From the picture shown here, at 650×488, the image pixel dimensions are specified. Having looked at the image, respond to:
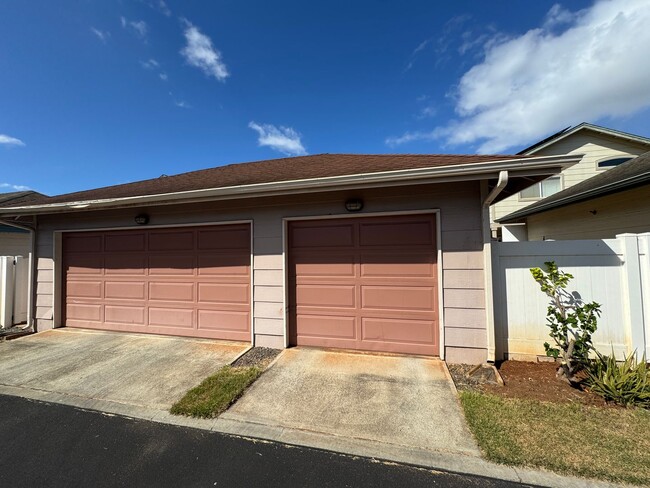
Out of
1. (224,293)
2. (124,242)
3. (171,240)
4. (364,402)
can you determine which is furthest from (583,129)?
(124,242)

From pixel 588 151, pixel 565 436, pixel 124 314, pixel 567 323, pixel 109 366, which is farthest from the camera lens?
pixel 588 151

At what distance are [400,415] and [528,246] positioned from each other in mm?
3011

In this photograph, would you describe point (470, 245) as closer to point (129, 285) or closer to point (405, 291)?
point (405, 291)

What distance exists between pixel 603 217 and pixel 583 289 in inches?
175

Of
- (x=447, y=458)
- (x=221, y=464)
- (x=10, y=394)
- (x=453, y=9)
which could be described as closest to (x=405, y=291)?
(x=447, y=458)

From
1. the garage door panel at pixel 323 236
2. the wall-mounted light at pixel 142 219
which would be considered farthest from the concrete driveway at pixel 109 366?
the wall-mounted light at pixel 142 219

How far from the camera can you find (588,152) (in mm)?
12633

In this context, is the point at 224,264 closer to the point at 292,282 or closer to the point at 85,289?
the point at 292,282

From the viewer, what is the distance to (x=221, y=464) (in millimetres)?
2332

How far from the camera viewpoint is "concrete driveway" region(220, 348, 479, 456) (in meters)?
2.67

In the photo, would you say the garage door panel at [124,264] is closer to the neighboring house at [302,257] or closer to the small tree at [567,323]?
the neighboring house at [302,257]

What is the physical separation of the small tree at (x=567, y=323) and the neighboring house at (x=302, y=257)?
0.69 meters

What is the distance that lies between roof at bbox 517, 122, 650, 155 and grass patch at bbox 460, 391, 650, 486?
13560 mm

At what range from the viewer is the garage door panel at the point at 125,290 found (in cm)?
594
